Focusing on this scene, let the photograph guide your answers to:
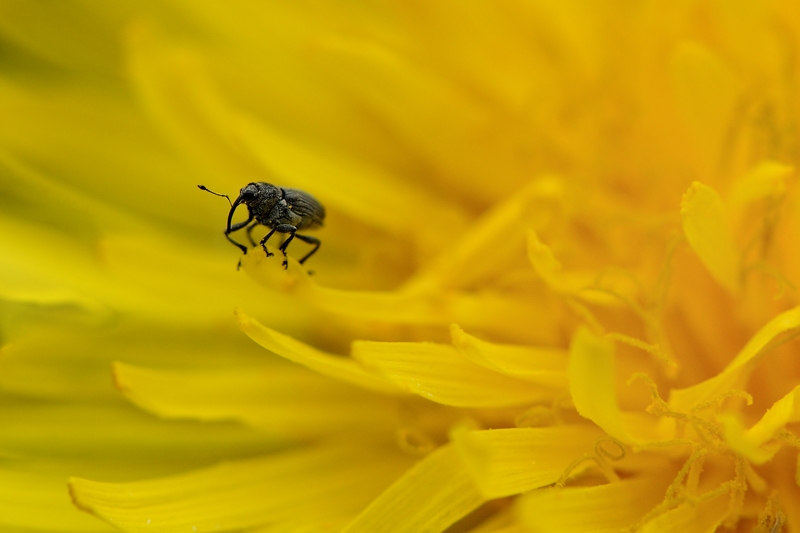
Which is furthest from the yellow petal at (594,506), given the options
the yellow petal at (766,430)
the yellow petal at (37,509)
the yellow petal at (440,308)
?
the yellow petal at (37,509)

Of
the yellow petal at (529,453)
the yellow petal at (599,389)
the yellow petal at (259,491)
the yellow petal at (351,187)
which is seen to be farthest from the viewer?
the yellow petal at (351,187)

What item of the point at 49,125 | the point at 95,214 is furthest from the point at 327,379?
the point at 49,125

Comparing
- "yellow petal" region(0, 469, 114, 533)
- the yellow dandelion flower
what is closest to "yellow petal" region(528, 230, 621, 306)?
the yellow dandelion flower

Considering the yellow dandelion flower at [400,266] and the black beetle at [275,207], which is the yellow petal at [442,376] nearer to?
the yellow dandelion flower at [400,266]

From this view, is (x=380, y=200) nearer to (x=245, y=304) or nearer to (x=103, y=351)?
(x=245, y=304)

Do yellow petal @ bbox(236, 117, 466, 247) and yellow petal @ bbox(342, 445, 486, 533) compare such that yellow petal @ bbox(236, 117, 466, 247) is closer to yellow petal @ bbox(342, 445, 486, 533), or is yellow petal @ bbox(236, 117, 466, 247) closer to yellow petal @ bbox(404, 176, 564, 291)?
yellow petal @ bbox(404, 176, 564, 291)
